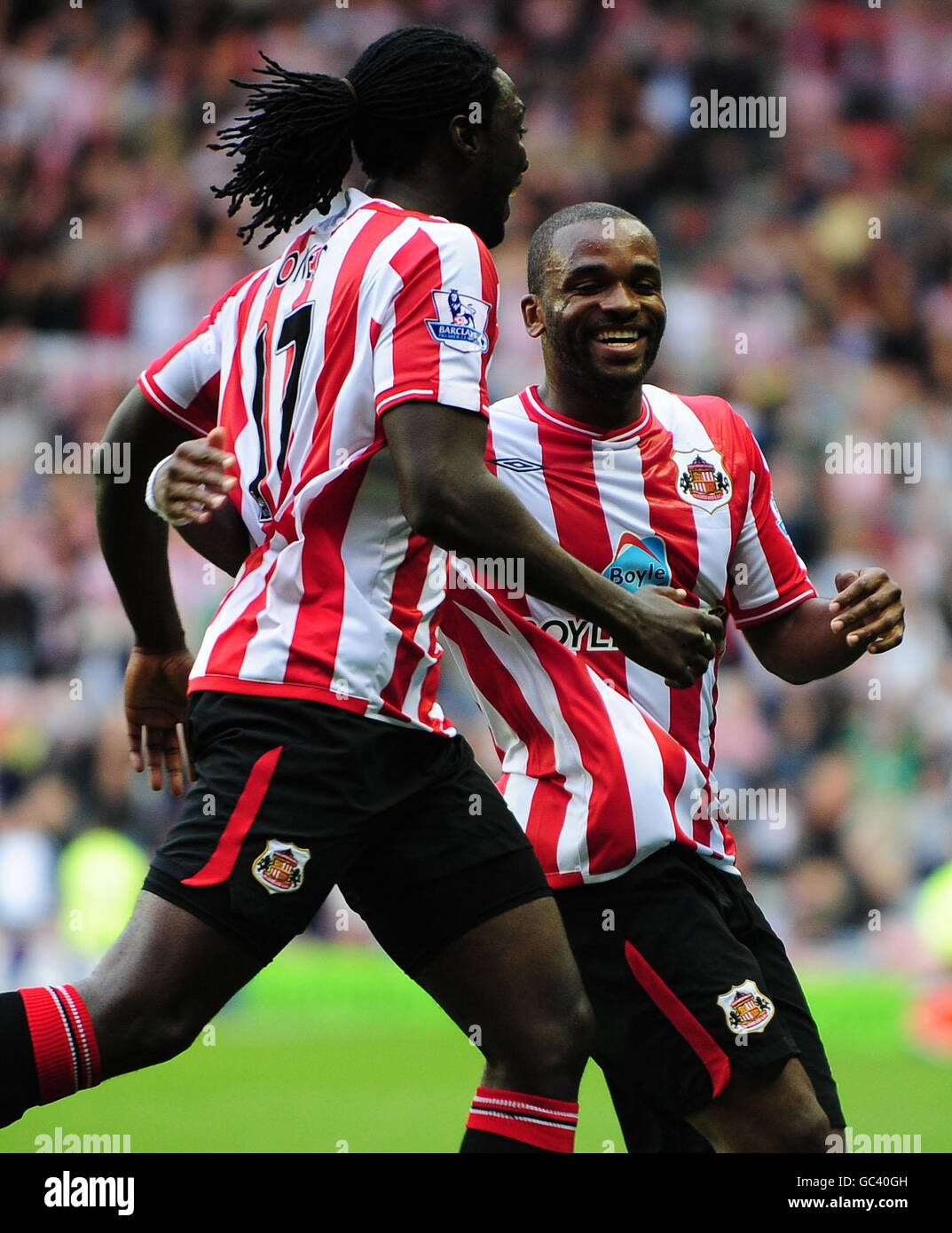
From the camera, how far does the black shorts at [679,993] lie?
3459mm

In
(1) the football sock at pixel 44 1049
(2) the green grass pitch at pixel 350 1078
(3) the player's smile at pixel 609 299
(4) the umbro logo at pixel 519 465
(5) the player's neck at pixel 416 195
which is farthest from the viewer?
(2) the green grass pitch at pixel 350 1078

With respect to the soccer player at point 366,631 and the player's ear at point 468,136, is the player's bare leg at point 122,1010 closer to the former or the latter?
the soccer player at point 366,631

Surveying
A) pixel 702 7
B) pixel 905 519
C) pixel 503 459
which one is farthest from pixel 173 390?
pixel 702 7

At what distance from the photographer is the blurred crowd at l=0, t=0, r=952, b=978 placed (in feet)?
31.8

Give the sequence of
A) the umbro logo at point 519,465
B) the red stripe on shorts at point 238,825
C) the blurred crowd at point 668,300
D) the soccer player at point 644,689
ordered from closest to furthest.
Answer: the red stripe on shorts at point 238,825, the soccer player at point 644,689, the umbro logo at point 519,465, the blurred crowd at point 668,300

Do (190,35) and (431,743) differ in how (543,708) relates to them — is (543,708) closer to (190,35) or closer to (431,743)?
(431,743)

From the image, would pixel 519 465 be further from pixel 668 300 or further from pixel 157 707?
Answer: pixel 668 300

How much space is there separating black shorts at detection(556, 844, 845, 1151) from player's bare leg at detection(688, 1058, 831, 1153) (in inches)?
1.2

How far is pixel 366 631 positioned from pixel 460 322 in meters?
0.56

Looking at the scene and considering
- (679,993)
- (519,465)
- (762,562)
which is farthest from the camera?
(762,562)

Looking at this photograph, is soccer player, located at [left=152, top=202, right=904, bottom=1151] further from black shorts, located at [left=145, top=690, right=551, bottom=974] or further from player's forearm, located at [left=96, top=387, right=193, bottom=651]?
black shorts, located at [left=145, top=690, right=551, bottom=974]

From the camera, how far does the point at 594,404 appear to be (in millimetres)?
3896
